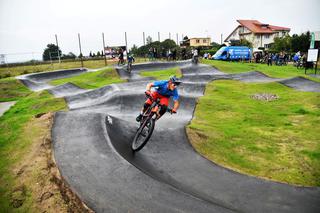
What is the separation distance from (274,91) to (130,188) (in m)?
19.4

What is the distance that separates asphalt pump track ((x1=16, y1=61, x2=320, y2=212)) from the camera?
556cm

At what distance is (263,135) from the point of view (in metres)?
12.2

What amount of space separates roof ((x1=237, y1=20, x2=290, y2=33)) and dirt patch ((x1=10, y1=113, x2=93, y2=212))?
87.8 metres

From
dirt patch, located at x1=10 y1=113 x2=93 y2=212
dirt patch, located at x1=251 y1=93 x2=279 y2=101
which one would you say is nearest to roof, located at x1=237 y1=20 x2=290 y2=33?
dirt patch, located at x1=251 y1=93 x2=279 y2=101

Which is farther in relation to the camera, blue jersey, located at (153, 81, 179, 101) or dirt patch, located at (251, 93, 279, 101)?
dirt patch, located at (251, 93, 279, 101)

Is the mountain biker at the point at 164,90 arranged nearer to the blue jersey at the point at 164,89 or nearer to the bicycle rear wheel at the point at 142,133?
the blue jersey at the point at 164,89

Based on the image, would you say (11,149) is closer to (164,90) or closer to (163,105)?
(163,105)

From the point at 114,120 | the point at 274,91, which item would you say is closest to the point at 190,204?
the point at 114,120

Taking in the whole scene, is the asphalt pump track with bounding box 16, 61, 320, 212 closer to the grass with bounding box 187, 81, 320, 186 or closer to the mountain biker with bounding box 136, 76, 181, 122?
the grass with bounding box 187, 81, 320, 186

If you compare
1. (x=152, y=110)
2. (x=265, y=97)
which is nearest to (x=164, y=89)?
(x=152, y=110)

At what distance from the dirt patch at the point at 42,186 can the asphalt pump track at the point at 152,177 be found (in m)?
0.21

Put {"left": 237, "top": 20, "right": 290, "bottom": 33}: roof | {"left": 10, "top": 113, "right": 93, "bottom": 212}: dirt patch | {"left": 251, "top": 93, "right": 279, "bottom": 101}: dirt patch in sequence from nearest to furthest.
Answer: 1. {"left": 10, "top": 113, "right": 93, "bottom": 212}: dirt patch
2. {"left": 251, "top": 93, "right": 279, "bottom": 101}: dirt patch
3. {"left": 237, "top": 20, "right": 290, "bottom": 33}: roof

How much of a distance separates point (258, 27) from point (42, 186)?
3807 inches

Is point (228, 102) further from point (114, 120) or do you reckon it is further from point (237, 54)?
point (237, 54)
